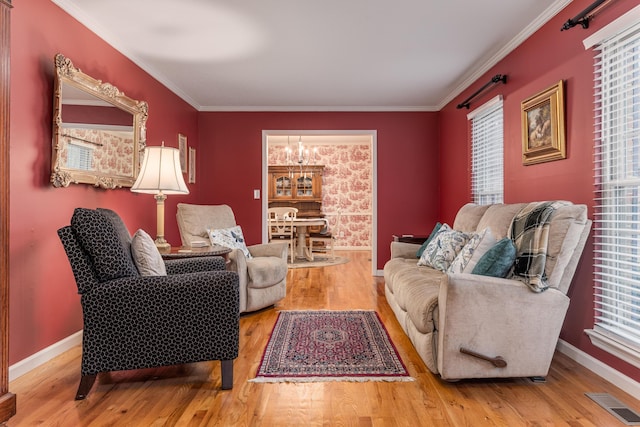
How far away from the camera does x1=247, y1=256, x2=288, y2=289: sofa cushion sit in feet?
11.4

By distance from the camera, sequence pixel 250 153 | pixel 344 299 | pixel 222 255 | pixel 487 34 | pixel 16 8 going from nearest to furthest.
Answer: pixel 16 8, pixel 222 255, pixel 487 34, pixel 344 299, pixel 250 153

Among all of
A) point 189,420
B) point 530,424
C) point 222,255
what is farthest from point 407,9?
point 189,420

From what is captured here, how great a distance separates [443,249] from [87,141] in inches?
111

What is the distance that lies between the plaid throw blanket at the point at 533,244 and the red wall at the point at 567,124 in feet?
1.34

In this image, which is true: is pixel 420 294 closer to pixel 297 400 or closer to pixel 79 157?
pixel 297 400

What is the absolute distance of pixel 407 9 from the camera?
2.80 metres

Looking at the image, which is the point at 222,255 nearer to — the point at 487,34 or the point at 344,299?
the point at 344,299

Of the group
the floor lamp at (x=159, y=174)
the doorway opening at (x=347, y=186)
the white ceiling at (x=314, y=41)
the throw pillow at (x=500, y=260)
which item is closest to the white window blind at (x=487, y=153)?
the white ceiling at (x=314, y=41)

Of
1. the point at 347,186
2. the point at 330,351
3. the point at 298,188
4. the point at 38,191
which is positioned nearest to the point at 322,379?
the point at 330,351

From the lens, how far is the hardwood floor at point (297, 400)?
5.88ft

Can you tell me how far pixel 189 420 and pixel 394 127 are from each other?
185 inches

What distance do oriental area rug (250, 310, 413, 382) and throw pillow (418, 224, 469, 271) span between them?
26.1 inches

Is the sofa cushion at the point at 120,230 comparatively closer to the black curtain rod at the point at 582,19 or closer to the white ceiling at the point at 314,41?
the white ceiling at the point at 314,41

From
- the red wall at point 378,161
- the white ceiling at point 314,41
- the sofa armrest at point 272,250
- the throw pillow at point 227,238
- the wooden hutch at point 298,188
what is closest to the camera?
the white ceiling at point 314,41
